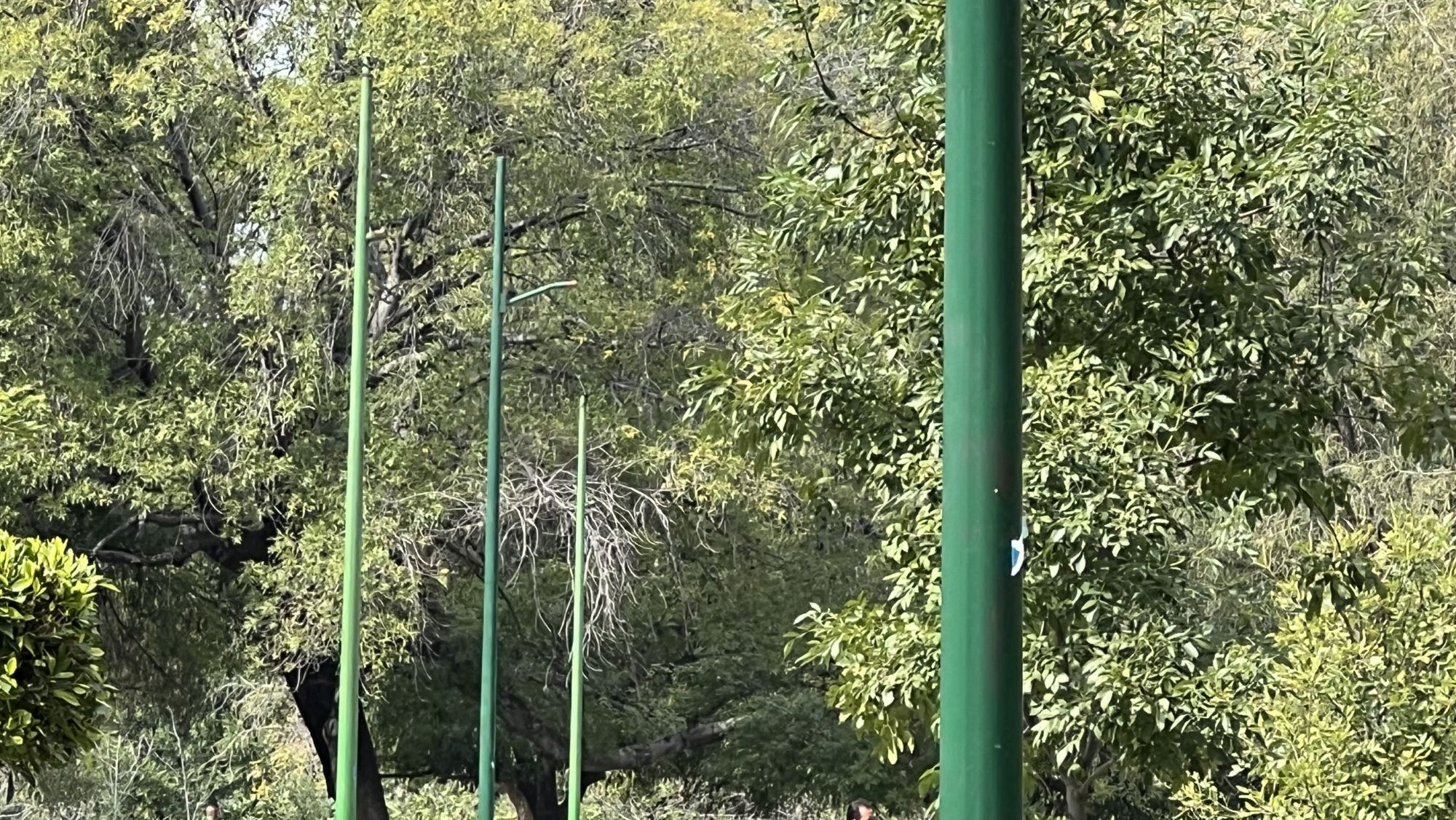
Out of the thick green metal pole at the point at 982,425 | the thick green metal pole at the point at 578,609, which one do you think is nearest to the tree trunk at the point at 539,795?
the thick green metal pole at the point at 578,609

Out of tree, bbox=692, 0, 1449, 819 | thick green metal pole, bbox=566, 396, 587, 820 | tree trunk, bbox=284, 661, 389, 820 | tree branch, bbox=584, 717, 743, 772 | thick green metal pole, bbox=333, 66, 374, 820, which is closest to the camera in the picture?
tree, bbox=692, 0, 1449, 819

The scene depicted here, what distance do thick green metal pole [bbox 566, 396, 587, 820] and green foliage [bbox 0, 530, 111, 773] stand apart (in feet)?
35.9

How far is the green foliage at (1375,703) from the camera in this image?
1457 cm

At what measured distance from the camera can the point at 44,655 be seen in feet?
36.5

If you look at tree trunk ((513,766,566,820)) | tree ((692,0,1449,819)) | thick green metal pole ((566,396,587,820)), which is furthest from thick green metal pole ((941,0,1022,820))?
tree trunk ((513,766,566,820))

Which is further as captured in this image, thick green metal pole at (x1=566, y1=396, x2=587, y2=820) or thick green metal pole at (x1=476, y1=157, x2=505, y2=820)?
thick green metal pole at (x1=566, y1=396, x2=587, y2=820)

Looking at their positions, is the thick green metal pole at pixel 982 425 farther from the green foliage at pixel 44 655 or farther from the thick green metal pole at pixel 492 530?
the thick green metal pole at pixel 492 530

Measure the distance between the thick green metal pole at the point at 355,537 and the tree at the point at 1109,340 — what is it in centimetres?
538

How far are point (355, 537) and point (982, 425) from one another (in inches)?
499

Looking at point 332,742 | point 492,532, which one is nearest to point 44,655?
point 492,532

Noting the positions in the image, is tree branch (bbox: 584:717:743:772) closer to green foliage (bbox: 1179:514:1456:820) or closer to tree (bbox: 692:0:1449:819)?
green foliage (bbox: 1179:514:1456:820)

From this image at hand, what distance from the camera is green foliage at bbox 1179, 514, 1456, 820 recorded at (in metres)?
14.6

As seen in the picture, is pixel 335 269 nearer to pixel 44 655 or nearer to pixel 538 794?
pixel 538 794

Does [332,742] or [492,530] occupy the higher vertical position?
[492,530]
